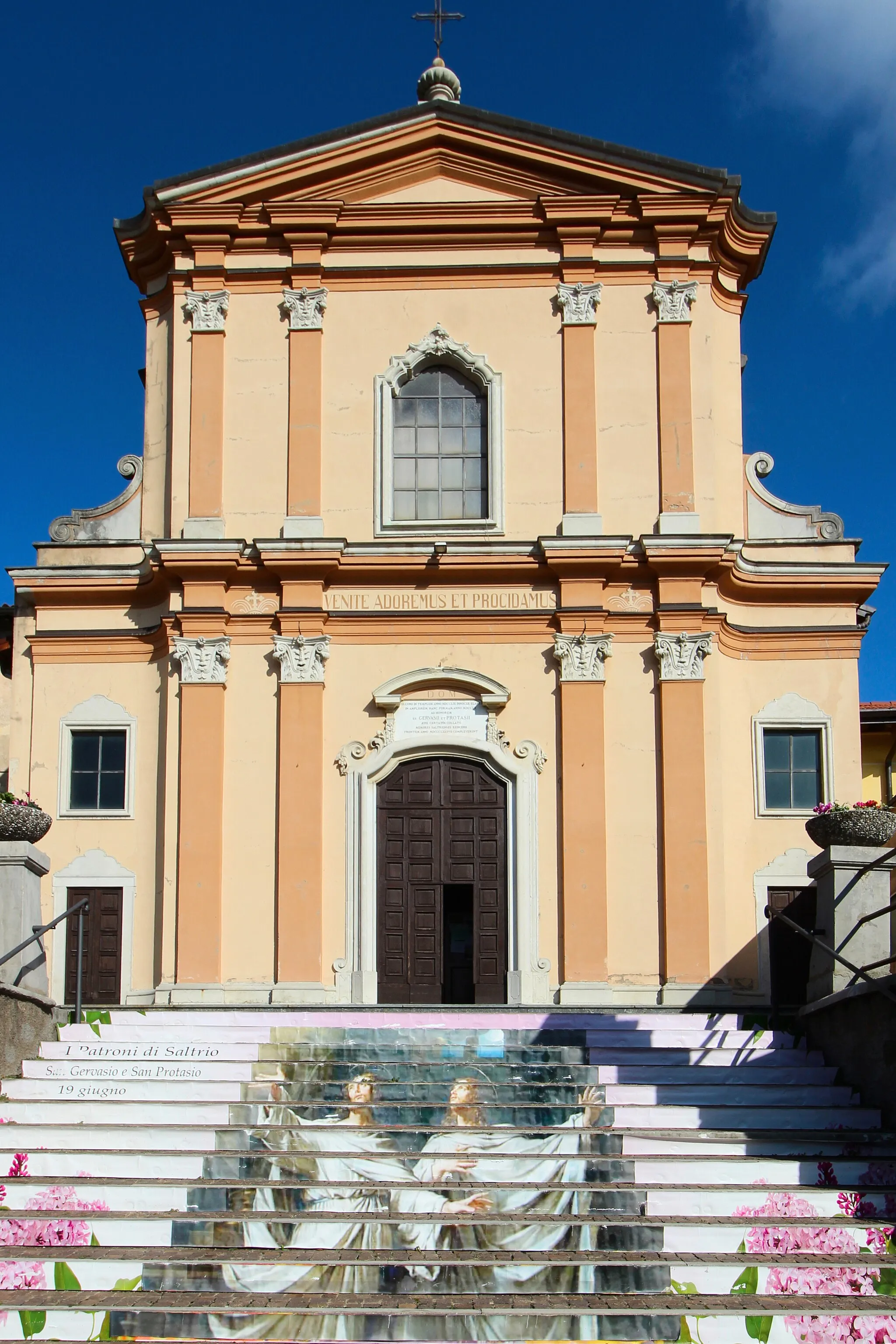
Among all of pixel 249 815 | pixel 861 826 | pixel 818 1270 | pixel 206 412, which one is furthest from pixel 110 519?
pixel 818 1270

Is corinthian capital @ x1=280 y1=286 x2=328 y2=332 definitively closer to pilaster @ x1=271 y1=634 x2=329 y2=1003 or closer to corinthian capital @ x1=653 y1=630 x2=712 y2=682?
pilaster @ x1=271 y1=634 x2=329 y2=1003

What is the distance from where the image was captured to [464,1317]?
32.8 ft

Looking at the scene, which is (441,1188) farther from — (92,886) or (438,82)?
(438,82)

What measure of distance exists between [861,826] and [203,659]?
8.30 m

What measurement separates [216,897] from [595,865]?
444cm

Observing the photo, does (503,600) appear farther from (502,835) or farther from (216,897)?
(216,897)

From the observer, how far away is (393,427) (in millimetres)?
19750

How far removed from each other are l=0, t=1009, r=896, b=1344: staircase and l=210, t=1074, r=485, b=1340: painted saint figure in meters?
0.02

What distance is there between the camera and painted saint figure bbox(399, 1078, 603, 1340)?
10023mm

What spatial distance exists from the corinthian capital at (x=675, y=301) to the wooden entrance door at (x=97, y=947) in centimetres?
988

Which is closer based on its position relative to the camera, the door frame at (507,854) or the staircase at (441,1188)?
the staircase at (441,1188)

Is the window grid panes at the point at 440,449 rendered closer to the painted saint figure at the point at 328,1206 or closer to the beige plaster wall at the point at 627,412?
the beige plaster wall at the point at 627,412

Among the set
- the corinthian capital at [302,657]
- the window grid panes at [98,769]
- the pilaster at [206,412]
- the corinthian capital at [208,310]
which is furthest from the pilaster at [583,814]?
the corinthian capital at [208,310]

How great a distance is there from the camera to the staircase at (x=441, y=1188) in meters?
10.1
